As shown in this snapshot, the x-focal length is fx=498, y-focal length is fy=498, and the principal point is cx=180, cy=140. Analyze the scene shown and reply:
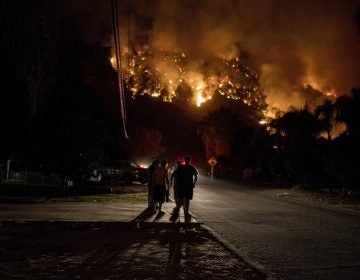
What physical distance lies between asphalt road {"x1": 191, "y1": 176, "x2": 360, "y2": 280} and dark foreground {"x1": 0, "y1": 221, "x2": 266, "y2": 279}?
55cm

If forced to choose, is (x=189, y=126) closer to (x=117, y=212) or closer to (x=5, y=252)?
(x=117, y=212)

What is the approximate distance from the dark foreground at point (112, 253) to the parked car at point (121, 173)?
25364 millimetres

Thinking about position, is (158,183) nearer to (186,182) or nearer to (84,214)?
(186,182)

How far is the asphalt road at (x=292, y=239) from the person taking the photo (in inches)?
306

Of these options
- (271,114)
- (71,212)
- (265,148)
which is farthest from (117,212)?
(271,114)

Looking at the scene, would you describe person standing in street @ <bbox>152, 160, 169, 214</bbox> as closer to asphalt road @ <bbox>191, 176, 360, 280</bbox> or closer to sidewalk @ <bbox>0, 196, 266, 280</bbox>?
asphalt road @ <bbox>191, 176, 360, 280</bbox>

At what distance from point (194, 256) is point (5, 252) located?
3188 millimetres

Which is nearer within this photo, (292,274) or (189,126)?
(292,274)

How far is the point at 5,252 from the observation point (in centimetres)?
837

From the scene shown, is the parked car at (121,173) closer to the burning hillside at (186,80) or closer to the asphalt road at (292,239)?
the asphalt road at (292,239)

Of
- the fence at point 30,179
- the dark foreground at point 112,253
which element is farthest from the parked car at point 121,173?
the dark foreground at point 112,253

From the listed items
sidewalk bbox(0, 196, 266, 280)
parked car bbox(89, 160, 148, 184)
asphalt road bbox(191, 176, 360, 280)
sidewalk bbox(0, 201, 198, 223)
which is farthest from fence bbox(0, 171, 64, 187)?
sidewalk bbox(0, 196, 266, 280)

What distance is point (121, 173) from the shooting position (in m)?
37.7

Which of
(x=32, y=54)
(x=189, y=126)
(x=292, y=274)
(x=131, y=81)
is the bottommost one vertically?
(x=292, y=274)
